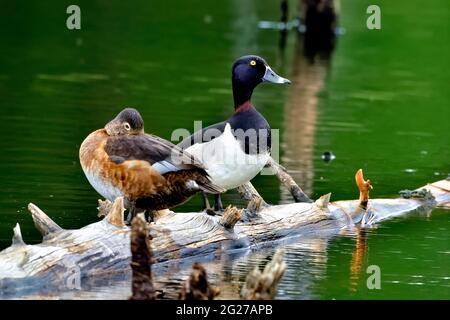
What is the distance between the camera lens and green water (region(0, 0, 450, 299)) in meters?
13.4

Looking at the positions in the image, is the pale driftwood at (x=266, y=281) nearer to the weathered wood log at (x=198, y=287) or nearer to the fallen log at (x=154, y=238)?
the weathered wood log at (x=198, y=287)

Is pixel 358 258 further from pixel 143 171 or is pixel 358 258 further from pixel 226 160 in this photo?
pixel 143 171

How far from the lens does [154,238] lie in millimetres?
12172

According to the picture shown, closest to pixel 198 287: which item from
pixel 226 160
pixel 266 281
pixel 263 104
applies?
pixel 266 281

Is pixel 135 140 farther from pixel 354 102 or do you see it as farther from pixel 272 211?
pixel 354 102

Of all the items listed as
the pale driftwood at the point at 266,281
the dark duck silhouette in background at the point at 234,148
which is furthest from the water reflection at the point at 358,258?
the pale driftwood at the point at 266,281

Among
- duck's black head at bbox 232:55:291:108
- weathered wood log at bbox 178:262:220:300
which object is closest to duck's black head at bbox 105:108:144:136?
duck's black head at bbox 232:55:291:108

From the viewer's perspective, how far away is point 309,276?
12242mm

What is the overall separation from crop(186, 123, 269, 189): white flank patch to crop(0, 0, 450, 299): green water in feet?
2.79

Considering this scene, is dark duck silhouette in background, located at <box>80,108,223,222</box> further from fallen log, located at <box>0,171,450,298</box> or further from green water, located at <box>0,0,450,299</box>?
green water, located at <box>0,0,450,299</box>

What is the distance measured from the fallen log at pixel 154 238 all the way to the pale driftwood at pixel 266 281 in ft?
6.36

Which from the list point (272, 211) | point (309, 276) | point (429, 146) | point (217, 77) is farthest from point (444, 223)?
point (217, 77)

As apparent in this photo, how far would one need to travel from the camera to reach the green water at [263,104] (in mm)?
13445

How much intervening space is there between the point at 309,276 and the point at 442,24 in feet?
113
